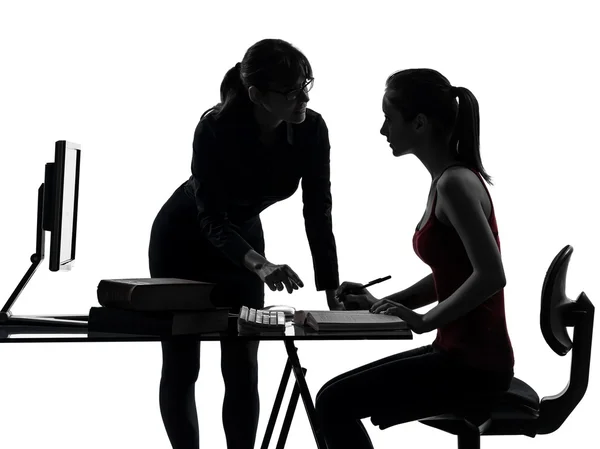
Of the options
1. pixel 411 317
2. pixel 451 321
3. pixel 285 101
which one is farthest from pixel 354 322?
pixel 285 101

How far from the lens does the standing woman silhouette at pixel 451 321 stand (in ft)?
7.63

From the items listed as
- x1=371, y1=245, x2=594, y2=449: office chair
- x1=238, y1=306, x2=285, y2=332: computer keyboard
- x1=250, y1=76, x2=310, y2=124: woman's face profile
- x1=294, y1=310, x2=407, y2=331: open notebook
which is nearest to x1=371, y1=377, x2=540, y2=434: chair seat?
x1=371, y1=245, x2=594, y2=449: office chair

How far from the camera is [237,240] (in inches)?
114

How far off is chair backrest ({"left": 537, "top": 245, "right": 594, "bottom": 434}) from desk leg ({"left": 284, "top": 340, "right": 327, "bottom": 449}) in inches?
24.9

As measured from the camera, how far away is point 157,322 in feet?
7.89

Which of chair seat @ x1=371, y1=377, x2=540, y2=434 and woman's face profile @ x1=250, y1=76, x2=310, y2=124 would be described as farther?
woman's face profile @ x1=250, y1=76, x2=310, y2=124

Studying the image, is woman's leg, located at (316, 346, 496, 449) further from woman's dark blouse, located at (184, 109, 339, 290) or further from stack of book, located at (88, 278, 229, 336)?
woman's dark blouse, located at (184, 109, 339, 290)

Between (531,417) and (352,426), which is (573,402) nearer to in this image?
(531,417)

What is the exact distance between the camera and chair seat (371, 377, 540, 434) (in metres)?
2.44

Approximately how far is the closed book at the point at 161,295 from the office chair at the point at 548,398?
0.59 metres

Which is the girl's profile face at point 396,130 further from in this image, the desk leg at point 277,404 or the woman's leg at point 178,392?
the woman's leg at point 178,392

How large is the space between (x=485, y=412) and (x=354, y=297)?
0.57 m

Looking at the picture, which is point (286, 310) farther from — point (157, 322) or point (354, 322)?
point (157, 322)

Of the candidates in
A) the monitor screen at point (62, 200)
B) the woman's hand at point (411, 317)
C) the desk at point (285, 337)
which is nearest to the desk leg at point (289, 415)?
the desk at point (285, 337)
